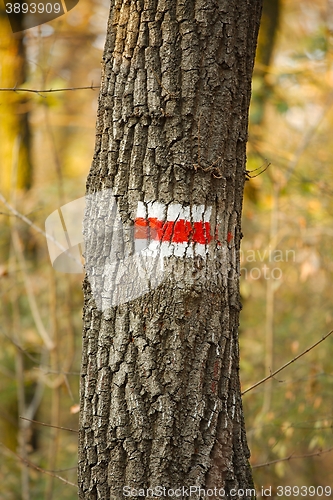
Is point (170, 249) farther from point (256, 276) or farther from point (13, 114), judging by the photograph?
point (13, 114)

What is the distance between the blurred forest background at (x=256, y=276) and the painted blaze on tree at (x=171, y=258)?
1.91 metres

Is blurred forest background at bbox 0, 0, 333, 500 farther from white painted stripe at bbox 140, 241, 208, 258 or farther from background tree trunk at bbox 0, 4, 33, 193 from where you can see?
white painted stripe at bbox 140, 241, 208, 258

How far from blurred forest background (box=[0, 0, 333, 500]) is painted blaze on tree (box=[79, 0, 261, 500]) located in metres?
1.91

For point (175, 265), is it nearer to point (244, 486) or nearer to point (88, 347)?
point (88, 347)

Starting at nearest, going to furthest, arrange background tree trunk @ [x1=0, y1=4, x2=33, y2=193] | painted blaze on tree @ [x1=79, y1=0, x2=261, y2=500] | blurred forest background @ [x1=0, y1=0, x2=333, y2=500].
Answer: painted blaze on tree @ [x1=79, y1=0, x2=261, y2=500] < blurred forest background @ [x1=0, y1=0, x2=333, y2=500] < background tree trunk @ [x1=0, y1=4, x2=33, y2=193]

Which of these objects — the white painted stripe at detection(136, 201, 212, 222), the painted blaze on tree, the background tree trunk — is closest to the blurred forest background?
the background tree trunk

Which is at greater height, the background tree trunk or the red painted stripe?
the background tree trunk

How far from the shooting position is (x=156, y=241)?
1611 mm

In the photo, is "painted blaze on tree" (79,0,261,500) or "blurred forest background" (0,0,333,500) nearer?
"painted blaze on tree" (79,0,261,500)

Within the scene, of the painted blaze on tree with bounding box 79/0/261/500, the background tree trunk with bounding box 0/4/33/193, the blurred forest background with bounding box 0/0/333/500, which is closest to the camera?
the painted blaze on tree with bounding box 79/0/261/500

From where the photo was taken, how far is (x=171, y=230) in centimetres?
160

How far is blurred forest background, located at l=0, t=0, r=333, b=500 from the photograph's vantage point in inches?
153

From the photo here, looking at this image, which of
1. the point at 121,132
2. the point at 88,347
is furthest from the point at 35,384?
the point at 121,132

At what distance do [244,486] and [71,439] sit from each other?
147 inches
